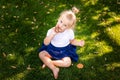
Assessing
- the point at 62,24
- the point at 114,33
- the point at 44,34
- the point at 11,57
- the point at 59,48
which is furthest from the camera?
the point at 114,33

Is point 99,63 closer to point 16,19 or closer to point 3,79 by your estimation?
point 3,79

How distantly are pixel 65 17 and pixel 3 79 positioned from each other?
63.4 inches

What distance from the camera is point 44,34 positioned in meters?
6.24

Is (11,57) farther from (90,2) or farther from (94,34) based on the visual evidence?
(90,2)

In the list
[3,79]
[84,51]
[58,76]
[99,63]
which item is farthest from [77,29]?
[3,79]

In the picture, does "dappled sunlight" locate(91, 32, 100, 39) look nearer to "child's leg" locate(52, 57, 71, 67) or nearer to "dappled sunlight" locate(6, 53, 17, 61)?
"child's leg" locate(52, 57, 71, 67)

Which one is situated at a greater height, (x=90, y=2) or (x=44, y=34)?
(x=90, y=2)

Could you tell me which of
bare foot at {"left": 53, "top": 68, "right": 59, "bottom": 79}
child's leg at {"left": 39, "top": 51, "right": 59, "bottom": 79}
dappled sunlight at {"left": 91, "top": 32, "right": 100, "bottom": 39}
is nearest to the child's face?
child's leg at {"left": 39, "top": 51, "right": 59, "bottom": 79}

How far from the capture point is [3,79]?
5.00 metres

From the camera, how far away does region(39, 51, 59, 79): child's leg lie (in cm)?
515

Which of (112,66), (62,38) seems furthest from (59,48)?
(112,66)

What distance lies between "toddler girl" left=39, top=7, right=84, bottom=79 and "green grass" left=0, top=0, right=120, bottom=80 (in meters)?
0.14

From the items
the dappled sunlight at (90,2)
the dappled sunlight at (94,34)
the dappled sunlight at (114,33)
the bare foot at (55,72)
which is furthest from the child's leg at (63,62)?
the dappled sunlight at (90,2)

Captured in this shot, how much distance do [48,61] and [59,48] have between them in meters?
0.34
